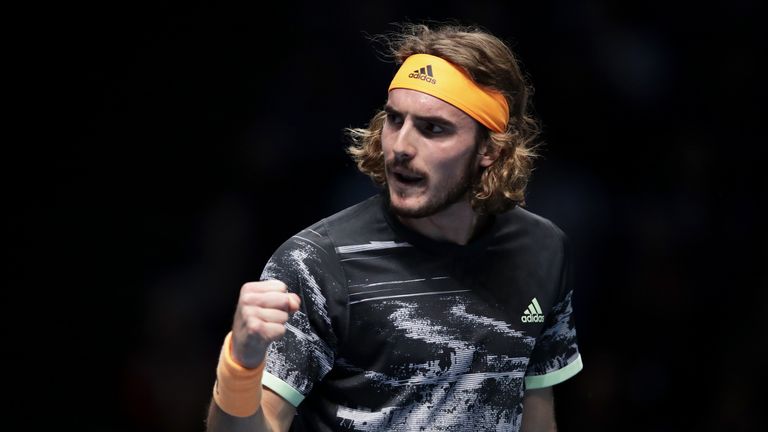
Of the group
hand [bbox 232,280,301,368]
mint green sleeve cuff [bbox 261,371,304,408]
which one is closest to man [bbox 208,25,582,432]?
mint green sleeve cuff [bbox 261,371,304,408]

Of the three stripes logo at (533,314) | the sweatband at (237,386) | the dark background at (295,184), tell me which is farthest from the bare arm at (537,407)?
the dark background at (295,184)

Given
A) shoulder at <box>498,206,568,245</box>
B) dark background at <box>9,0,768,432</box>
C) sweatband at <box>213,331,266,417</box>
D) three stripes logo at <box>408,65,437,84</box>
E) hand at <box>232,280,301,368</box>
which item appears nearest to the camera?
hand at <box>232,280,301,368</box>

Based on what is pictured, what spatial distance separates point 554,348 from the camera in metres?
2.93

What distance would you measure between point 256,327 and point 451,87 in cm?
80

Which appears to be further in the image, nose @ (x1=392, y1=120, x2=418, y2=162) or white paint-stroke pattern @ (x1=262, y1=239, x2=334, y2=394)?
nose @ (x1=392, y1=120, x2=418, y2=162)

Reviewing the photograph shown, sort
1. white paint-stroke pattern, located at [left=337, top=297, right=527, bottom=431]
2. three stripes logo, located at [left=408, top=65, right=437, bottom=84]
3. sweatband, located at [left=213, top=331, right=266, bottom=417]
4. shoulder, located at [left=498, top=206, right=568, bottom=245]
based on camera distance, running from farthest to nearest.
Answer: shoulder, located at [left=498, top=206, right=568, bottom=245], three stripes logo, located at [left=408, top=65, right=437, bottom=84], white paint-stroke pattern, located at [left=337, top=297, right=527, bottom=431], sweatband, located at [left=213, top=331, right=266, bottom=417]

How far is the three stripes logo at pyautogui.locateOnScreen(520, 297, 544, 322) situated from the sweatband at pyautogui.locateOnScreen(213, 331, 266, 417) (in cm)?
72

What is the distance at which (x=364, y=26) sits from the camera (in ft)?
16.6

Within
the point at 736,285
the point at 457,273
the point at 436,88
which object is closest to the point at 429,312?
the point at 457,273

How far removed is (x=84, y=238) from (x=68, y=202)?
17cm

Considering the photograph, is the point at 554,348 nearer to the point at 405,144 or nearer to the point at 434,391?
the point at 434,391

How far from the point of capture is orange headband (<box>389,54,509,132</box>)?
2.66 metres

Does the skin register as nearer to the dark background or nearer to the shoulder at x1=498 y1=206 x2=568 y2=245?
the shoulder at x1=498 y1=206 x2=568 y2=245

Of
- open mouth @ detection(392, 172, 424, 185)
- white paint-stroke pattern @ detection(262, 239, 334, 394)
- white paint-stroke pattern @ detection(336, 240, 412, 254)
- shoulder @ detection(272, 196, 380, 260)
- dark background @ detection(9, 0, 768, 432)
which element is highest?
open mouth @ detection(392, 172, 424, 185)
